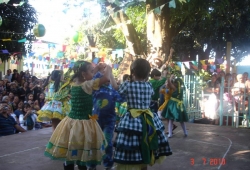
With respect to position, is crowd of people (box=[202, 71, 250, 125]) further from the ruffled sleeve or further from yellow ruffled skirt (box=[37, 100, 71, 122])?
the ruffled sleeve

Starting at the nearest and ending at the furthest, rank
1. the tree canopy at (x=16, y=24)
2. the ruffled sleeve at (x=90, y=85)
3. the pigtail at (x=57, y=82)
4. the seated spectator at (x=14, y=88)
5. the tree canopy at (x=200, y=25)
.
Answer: the ruffled sleeve at (x=90, y=85)
the pigtail at (x=57, y=82)
the seated spectator at (x=14, y=88)
the tree canopy at (x=200, y=25)
the tree canopy at (x=16, y=24)

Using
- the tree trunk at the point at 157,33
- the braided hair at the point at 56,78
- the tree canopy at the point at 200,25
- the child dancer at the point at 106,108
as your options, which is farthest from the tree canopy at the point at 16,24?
the child dancer at the point at 106,108

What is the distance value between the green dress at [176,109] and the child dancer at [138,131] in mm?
3736

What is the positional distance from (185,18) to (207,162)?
1034cm

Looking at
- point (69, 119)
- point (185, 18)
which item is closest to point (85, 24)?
point (185, 18)

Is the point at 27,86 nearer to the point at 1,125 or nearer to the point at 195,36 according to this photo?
the point at 1,125

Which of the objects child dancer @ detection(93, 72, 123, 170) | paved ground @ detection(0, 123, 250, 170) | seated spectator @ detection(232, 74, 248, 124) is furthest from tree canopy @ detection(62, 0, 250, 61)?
child dancer @ detection(93, 72, 123, 170)

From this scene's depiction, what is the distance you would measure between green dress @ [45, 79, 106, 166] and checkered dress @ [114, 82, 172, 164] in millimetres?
341

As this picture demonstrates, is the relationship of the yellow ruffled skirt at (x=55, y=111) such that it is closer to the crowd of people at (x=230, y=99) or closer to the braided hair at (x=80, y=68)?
the braided hair at (x=80, y=68)

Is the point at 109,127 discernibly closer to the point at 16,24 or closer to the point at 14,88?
the point at 14,88

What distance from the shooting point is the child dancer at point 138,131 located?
157 inches

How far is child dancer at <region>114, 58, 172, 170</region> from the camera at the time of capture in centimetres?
399

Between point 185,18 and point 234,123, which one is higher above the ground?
point 185,18

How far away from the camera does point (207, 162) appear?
19.2ft
